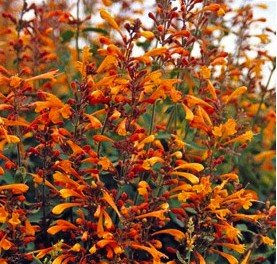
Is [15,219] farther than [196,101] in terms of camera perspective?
No

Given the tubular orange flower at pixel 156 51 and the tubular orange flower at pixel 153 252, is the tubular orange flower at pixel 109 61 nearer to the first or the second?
the tubular orange flower at pixel 156 51

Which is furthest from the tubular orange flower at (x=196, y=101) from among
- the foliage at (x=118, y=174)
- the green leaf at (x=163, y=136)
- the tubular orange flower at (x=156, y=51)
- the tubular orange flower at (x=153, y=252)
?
the tubular orange flower at (x=153, y=252)

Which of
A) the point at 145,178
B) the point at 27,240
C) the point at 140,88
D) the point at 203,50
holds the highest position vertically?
the point at 203,50

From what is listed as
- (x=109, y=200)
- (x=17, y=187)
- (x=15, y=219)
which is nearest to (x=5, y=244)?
(x=15, y=219)

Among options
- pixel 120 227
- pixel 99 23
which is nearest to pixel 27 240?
pixel 120 227

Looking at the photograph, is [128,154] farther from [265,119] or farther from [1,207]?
[265,119]

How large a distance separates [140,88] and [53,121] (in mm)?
526

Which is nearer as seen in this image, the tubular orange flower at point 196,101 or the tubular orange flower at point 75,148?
the tubular orange flower at point 75,148

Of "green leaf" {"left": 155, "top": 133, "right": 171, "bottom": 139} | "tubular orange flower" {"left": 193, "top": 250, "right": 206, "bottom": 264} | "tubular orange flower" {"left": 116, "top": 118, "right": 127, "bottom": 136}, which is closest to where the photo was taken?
"tubular orange flower" {"left": 116, "top": 118, "right": 127, "bottom": 136}

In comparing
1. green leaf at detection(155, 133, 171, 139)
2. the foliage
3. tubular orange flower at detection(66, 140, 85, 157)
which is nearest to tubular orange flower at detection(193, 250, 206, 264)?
the foliage

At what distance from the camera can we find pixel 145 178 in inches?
189

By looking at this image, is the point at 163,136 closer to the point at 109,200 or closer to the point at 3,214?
the point at 109,200

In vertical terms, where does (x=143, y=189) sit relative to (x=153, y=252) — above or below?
above

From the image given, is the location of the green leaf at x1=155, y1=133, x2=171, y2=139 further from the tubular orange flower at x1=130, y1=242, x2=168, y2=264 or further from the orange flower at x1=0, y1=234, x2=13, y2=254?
the orange flower at x1=0, y1=234, x2=13, y2=254
